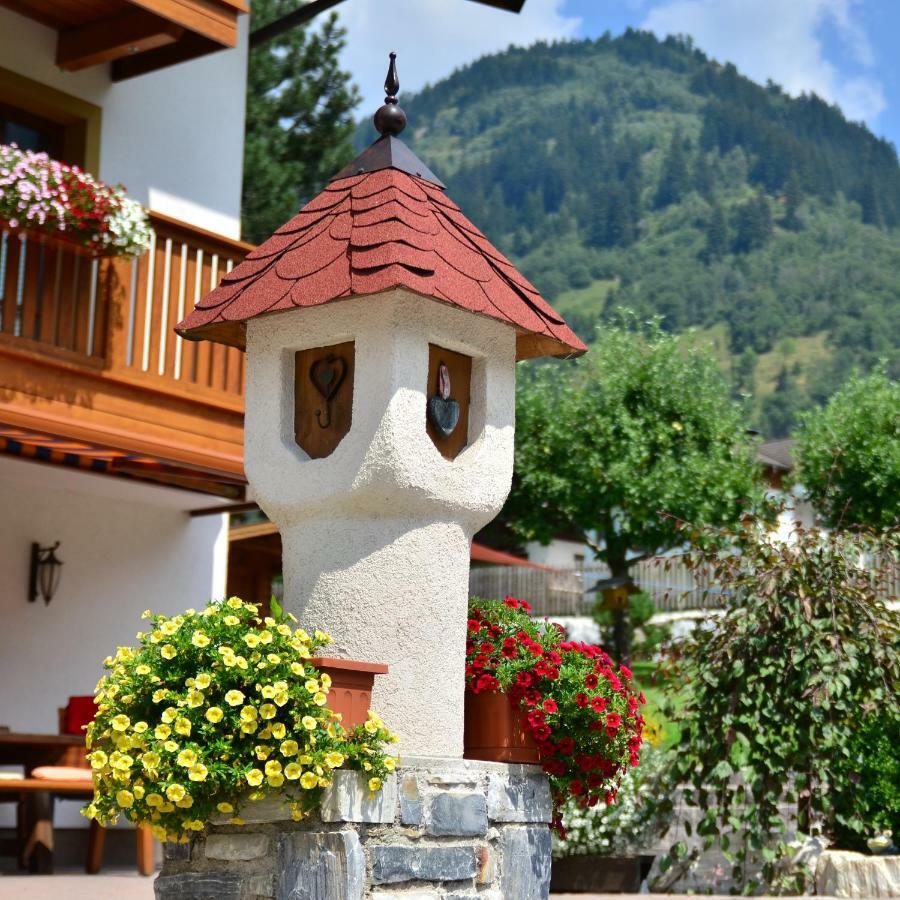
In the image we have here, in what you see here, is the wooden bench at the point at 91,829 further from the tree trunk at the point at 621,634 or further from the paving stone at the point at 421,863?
the tree trunk at the point at 621,634

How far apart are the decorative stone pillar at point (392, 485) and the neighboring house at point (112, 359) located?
127 inches

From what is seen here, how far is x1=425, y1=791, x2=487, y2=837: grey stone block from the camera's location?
17.0ft

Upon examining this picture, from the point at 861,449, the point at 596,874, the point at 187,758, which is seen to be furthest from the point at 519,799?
the point at 861,449

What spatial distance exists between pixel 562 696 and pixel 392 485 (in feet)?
3.72

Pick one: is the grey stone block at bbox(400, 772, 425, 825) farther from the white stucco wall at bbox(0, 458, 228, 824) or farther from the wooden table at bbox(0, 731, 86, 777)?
the white stucco wall at bbox(0, 458, 228, 824)

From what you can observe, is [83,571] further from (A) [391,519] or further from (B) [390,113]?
(A) [391,519]

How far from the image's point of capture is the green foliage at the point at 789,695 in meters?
8.70

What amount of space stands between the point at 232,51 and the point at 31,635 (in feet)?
16.8

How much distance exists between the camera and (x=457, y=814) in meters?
5.27

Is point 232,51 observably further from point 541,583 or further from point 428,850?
point 541,583

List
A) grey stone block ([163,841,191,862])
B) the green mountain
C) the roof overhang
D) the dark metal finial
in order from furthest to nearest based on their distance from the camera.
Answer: the green mountain, the roof overhang, the dark metal finial, grey stone block ([163,841,191,862])

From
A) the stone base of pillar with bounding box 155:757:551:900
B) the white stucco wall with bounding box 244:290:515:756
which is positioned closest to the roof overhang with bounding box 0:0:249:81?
the white stucco wall with bounding box 244:290:515:756

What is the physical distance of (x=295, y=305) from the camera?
559 centimetres

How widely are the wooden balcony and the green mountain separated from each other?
64227 millimetres
